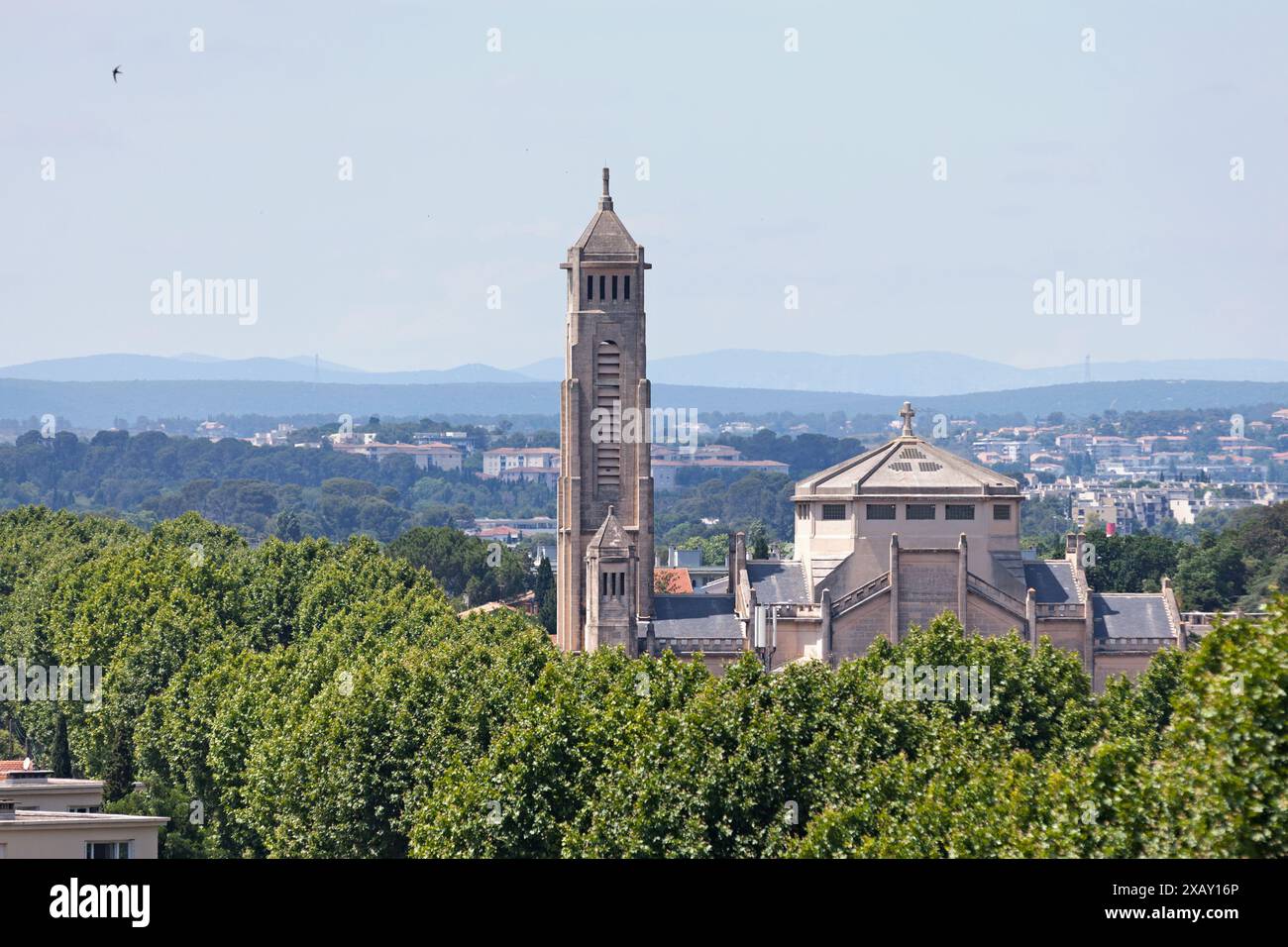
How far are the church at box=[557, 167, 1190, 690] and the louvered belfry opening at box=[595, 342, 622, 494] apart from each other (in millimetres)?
59

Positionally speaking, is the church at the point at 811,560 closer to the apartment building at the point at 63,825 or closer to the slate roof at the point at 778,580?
the slate roof at the point at 778,580

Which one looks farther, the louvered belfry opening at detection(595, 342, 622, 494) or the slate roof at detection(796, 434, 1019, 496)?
the louvered belfry opening at detection(595, 342, 622, 494)

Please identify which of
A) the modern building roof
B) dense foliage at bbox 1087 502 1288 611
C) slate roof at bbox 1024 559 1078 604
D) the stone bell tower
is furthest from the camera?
the modern building roof

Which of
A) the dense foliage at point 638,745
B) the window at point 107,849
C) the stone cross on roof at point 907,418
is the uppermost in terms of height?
the stone cross on roof at point 907,418

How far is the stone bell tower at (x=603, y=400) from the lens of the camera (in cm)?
11688

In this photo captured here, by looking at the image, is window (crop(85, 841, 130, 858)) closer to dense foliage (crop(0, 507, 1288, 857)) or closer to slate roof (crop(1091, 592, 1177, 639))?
dense foliage (crop(0, 507, 1288, 857))

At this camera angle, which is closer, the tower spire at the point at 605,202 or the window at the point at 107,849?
the window at the point at 107,849

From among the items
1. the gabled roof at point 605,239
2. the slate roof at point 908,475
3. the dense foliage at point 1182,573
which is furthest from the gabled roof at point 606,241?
the dense foliage at point 1182,573

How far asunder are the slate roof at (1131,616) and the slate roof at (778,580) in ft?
38.7

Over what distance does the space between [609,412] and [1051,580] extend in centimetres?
1958

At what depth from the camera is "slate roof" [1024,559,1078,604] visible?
114938mm

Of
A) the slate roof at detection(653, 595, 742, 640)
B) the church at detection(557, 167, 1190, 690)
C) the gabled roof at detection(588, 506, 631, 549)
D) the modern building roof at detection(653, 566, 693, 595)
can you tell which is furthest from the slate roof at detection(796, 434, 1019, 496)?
the modern building roof at detection(653, 566, 693, 595)
